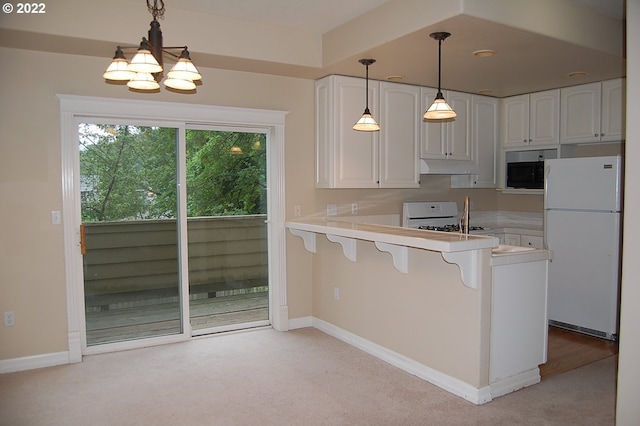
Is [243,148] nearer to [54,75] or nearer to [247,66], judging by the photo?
[247,66]

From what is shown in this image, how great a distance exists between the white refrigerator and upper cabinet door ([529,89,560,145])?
0.61 m

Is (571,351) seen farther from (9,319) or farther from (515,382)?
(9,319)

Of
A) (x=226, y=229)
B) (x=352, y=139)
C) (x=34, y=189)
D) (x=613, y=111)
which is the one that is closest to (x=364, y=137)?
(x=352, y=139)

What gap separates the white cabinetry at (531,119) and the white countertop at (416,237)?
2.62 metres

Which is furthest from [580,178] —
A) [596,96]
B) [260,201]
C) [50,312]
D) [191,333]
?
[50,312]

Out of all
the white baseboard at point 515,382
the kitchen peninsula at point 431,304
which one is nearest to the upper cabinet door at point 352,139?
the kitchen peninsula at point 431,304

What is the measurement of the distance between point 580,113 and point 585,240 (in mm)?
1373

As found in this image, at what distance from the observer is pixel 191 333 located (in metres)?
4.43

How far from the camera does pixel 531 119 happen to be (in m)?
5.39

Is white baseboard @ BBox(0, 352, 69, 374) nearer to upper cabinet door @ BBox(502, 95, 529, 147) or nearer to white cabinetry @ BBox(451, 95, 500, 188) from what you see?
white cabinetry @ BBox(451, 95, 500, 188)

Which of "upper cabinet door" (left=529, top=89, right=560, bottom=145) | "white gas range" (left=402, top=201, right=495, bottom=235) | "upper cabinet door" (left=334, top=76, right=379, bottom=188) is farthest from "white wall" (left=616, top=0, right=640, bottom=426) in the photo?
"upper cabinet door" (left=529, top=89, right=560, bottom=145)

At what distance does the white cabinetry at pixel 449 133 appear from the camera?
5.09m

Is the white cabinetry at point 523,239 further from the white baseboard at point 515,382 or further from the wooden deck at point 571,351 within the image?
the white baseboard at point 515,382

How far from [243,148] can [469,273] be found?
250 cm
